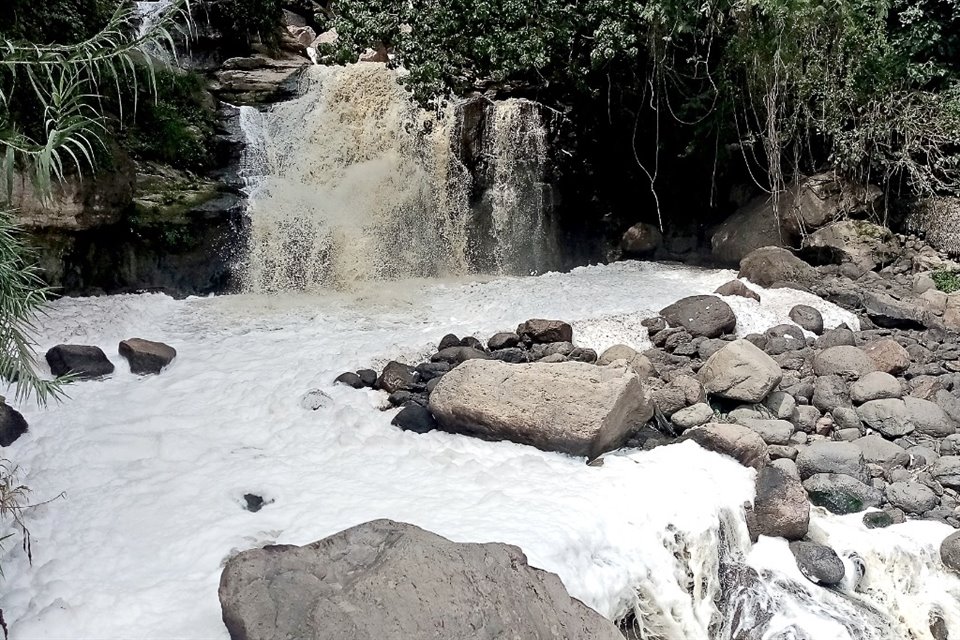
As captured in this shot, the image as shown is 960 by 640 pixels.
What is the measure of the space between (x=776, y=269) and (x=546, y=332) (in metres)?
3.86

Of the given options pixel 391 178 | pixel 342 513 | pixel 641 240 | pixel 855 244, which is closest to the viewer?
pixel 342 513

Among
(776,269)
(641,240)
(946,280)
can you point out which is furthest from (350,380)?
(946,280)

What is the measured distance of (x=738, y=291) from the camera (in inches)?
345

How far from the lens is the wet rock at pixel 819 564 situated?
4930 millimetres

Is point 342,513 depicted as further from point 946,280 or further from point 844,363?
point 946,280

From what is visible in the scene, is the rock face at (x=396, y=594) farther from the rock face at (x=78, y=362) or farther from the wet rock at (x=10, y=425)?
the rock face at (x=78, y=362)

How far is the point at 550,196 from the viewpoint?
1145cm

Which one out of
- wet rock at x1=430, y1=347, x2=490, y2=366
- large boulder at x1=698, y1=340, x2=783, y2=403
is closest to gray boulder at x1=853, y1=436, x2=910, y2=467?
large boulder at x1=698, y1=340, x2=783, y2=403

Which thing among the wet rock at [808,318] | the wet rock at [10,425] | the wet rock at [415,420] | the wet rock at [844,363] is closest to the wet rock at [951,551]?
the wet rock at [844,363]

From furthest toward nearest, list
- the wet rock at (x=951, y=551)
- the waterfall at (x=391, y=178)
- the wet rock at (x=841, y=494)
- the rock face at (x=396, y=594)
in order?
the waterfall at (x=391, y=178)
the wet rock at (x=841, y=494)
the wet rock at (x=951, y=551)
the rock face at (x=396, y=594)

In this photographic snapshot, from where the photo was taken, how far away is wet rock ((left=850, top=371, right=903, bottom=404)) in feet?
22.2

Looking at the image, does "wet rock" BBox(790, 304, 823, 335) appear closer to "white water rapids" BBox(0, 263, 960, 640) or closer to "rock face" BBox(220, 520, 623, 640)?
"white water rapids" BBox(0, 263, 960, 640)

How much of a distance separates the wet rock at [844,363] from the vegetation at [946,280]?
2.78 meters

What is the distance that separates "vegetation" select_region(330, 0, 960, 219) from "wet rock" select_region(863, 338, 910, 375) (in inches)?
122
